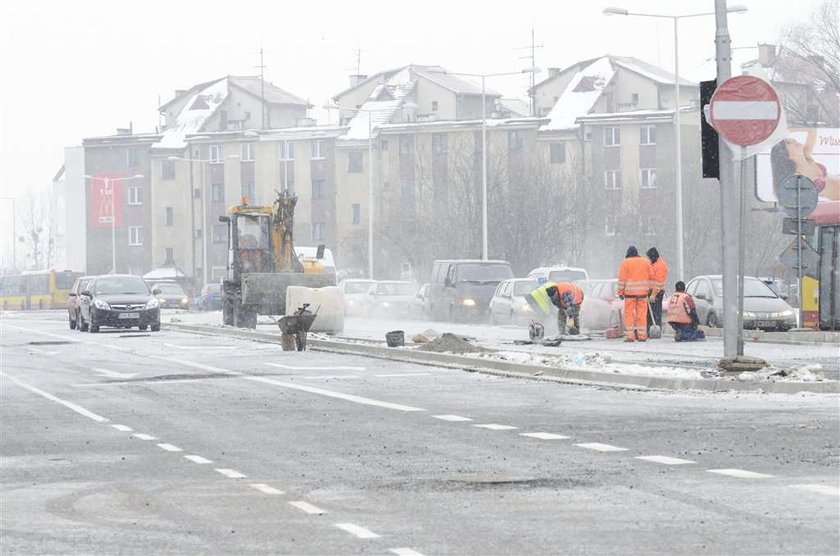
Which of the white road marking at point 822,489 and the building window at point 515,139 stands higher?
the building window at point 515,139

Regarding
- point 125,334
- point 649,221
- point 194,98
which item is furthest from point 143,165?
point 125,334

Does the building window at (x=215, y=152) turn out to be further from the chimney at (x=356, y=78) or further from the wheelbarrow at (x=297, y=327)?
the wheelbarrow at (x=297, y=327)

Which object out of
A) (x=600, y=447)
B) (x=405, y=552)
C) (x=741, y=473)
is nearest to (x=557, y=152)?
(x=600, y=447)

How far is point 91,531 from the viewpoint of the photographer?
957cm

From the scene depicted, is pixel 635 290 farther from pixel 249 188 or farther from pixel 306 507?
pixel 249 188

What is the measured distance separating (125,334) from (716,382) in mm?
28114

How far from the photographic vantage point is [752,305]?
38.0 metres

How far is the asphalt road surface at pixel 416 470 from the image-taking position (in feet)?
30.0

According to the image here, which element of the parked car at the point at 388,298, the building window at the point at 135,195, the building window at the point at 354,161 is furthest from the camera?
A: the building window at the point at 135,195

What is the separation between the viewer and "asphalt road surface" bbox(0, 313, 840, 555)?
914 centimetres

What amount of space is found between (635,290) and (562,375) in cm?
980

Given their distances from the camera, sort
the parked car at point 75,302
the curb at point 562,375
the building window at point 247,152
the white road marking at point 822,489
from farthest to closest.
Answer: the building window at point 247,152, the parked car at point 75,302, the curb at point 562,375, the white road marking at point 822,489

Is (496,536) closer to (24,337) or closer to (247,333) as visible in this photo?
(247,333)

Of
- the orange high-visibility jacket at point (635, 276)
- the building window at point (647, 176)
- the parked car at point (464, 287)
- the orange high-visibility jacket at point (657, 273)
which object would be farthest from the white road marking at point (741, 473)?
the building window at point (647, 176)
